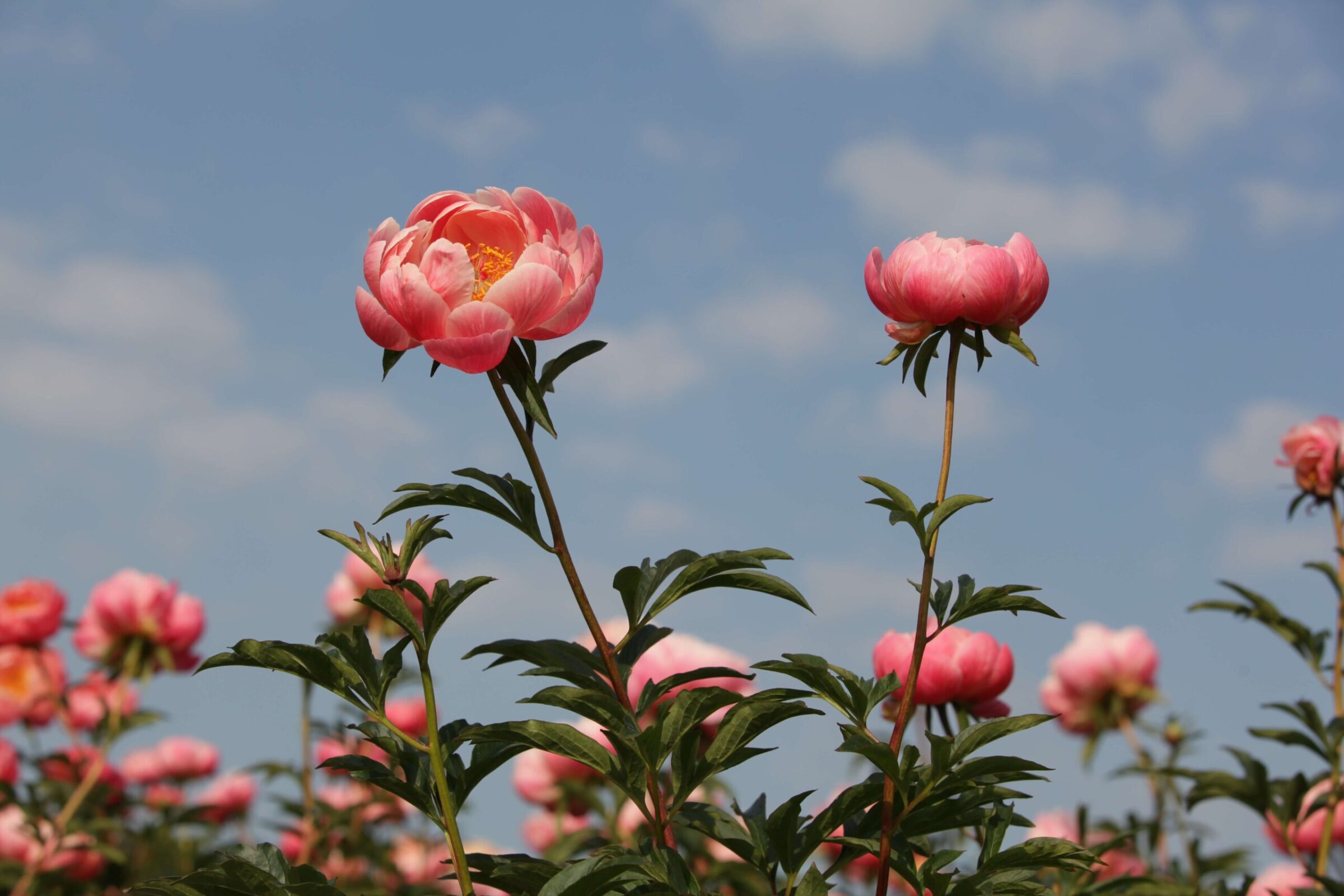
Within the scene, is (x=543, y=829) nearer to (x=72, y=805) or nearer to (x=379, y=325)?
(x=72, y=805)

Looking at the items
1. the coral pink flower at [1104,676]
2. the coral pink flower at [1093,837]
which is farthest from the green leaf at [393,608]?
the coral pink flower at [1104,676]

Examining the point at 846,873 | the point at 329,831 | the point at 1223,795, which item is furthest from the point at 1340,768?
the point at 329,831

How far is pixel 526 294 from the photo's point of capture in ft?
4.47

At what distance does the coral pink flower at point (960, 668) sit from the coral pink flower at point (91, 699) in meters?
4.52

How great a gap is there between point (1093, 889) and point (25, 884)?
138 inches

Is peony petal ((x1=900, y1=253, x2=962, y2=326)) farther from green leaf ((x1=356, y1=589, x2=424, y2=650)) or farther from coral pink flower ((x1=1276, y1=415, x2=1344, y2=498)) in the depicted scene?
coral pink flower ((x1=1276, y1=415, x2=1344, y2=498))

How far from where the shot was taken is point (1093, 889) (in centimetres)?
201

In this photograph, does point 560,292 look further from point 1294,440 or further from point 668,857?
point 1294,440

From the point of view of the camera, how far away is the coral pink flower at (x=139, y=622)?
4.69m

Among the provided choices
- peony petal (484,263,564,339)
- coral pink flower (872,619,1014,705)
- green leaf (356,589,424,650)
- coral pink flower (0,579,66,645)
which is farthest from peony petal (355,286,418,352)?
coral pink flower (0,579,66,645)

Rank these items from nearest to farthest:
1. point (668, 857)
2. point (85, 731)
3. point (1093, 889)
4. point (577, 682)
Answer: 1. point (668, 857)
2. point (577, 682)
3. point (1093, 889)
4. point (85, 731)

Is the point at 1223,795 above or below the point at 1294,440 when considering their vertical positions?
below

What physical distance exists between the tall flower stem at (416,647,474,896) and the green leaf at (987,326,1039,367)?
2.71 feet

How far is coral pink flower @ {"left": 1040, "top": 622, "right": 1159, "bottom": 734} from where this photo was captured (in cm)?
446
